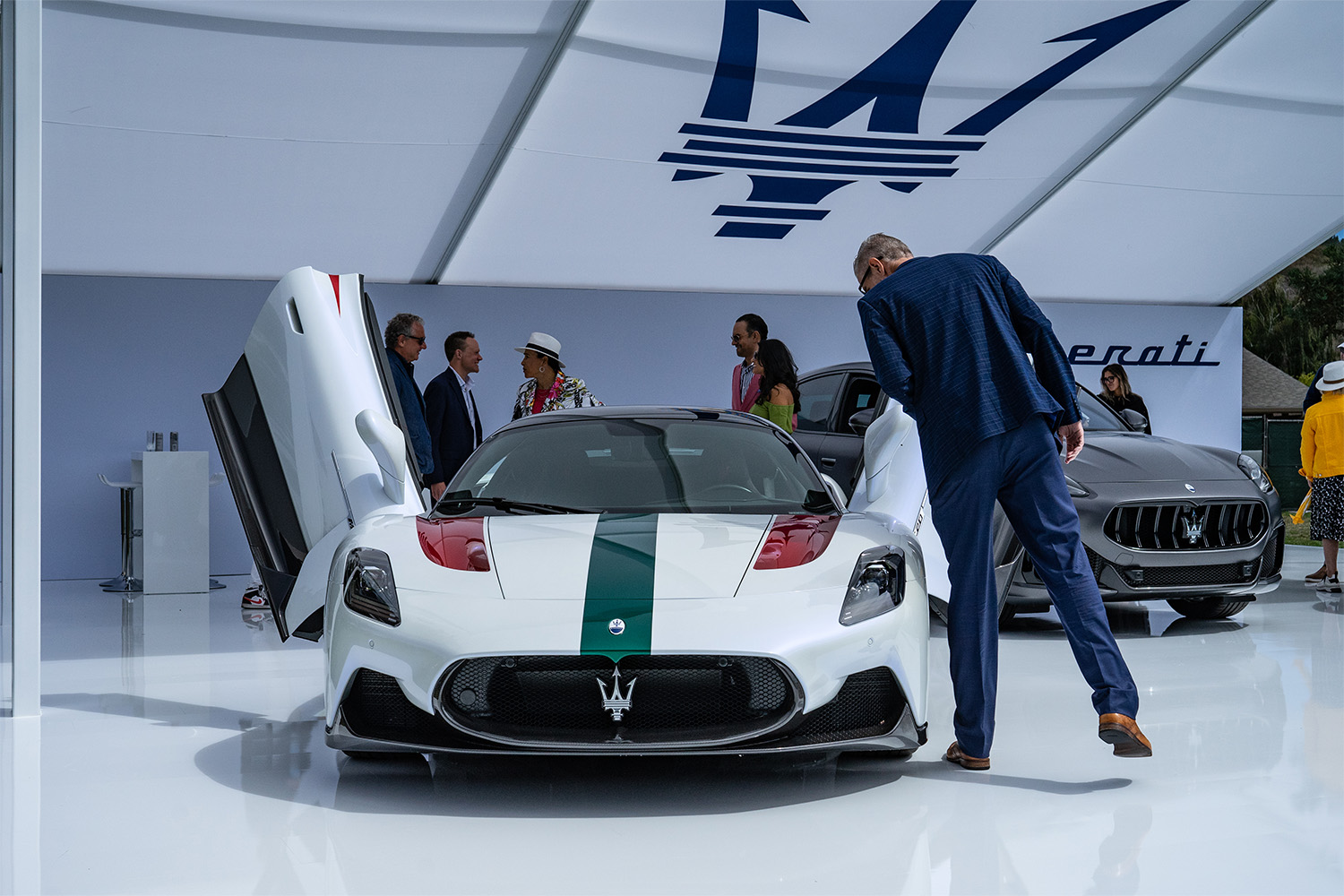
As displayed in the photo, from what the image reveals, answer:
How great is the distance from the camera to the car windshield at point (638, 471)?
11.9 feet

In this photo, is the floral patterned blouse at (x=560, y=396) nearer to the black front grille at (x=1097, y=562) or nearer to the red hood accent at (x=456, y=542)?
the black front grille at (x=1097, y=562)

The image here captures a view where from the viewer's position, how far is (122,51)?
6.22 metres

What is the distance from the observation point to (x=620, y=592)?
291 cm

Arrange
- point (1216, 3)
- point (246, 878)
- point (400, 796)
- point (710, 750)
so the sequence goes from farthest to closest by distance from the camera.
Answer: point (1216, 3), point (400, 796), point (710, 750), point (246, 878)

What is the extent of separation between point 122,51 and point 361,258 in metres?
2.52

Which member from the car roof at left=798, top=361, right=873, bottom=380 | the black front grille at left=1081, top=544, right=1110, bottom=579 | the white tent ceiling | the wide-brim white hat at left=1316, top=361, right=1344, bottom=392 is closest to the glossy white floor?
the black front grille at left=1081, top=544, right=1110, bottom=579

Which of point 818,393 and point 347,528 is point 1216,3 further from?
point 347,528

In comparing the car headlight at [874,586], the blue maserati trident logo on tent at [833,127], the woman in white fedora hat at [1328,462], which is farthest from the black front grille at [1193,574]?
the blue maserati trident logo on tent at [833,127]

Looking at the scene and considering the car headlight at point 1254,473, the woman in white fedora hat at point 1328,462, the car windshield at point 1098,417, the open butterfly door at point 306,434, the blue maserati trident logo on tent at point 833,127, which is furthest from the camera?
the woman in white fedora hat at point 1328,462

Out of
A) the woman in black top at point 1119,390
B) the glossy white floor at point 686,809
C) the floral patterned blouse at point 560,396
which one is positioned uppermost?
the woman in black top at point 1119,390

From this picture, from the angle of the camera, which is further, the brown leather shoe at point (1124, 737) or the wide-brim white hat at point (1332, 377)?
the wide-brim white hat at point (1332, 377)

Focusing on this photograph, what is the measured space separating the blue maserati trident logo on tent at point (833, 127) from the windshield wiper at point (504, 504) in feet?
13.5

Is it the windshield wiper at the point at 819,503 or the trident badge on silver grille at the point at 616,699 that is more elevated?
the windshield wiper at the point at 819,503

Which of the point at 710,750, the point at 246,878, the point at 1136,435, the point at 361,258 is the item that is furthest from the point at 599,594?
the point at 361,258
